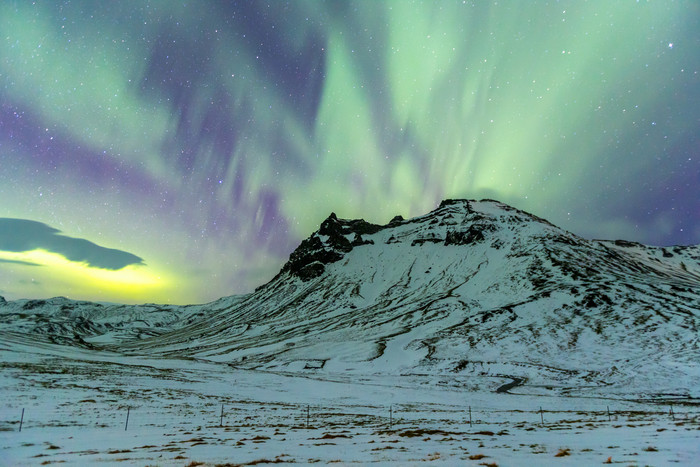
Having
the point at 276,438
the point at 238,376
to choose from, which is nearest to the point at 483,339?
the point at 238,376

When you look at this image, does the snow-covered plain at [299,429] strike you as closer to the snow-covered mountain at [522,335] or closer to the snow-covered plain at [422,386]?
the snow-covered plain at [422,386]

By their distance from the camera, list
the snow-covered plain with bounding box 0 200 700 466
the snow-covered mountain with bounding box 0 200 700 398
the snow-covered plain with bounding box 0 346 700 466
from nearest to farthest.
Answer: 1. the snow-covered plain with bounding box 0 346 700 466
2. the snow-covered plain with bounding box 0 200 700 466
3. the snow-covered mountain with bounding box 0 200 700 398

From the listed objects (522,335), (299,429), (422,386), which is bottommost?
(422,386)

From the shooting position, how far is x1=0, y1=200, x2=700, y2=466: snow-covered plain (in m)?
19.0

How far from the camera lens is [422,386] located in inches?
2852

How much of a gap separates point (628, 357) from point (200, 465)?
9919 centimetres

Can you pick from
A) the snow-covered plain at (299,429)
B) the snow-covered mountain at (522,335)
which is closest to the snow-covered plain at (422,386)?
the snow-covered plain at (299,429)

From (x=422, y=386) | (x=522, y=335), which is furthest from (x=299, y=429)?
(x=522, y=335)

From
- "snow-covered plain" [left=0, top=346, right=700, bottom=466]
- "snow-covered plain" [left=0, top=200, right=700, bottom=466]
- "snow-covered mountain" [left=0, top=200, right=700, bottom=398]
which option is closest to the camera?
"snow-covered plain" [left=0, top=346, right=700, bottom=466]

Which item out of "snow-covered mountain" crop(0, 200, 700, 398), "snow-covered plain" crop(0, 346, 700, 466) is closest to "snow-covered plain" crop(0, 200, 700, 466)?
"snow-covered plain" crop(0, 346, 700, 466)

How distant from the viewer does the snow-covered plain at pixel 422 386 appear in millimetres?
18953

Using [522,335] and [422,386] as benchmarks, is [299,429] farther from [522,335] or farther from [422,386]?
[522,335]

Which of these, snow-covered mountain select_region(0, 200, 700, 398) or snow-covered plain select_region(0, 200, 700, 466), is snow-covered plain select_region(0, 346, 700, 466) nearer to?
snow-covered plain select_region(0, 200, 700, 466)

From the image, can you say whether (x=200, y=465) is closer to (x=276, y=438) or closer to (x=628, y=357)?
(x=276, y=438)
